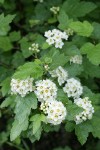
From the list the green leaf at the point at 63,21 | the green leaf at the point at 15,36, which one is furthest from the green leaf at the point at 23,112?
the green leaf at the point at 15,36

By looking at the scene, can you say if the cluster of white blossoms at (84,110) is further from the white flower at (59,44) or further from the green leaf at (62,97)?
the white flower at (59,44)

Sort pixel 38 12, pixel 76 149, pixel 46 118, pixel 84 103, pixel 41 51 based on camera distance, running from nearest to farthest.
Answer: pixel 46 118 < pixel 84 103 < pixel 41 51 < pixel 38 12 < pixel 76 149

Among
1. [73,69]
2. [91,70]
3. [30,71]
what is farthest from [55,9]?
[30,71]

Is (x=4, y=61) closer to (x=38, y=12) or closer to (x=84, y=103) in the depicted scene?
(x=38, y=12)

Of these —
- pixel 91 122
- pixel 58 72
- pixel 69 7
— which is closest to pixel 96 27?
pixel 69 7

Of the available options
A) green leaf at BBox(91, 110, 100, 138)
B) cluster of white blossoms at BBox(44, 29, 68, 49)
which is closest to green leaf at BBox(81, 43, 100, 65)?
cluster of white blossoms at BBox(44, 29, 68, 49)

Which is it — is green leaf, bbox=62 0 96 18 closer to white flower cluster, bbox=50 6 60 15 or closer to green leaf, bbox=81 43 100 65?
white flower cluster, bbox=50 6 60 15
